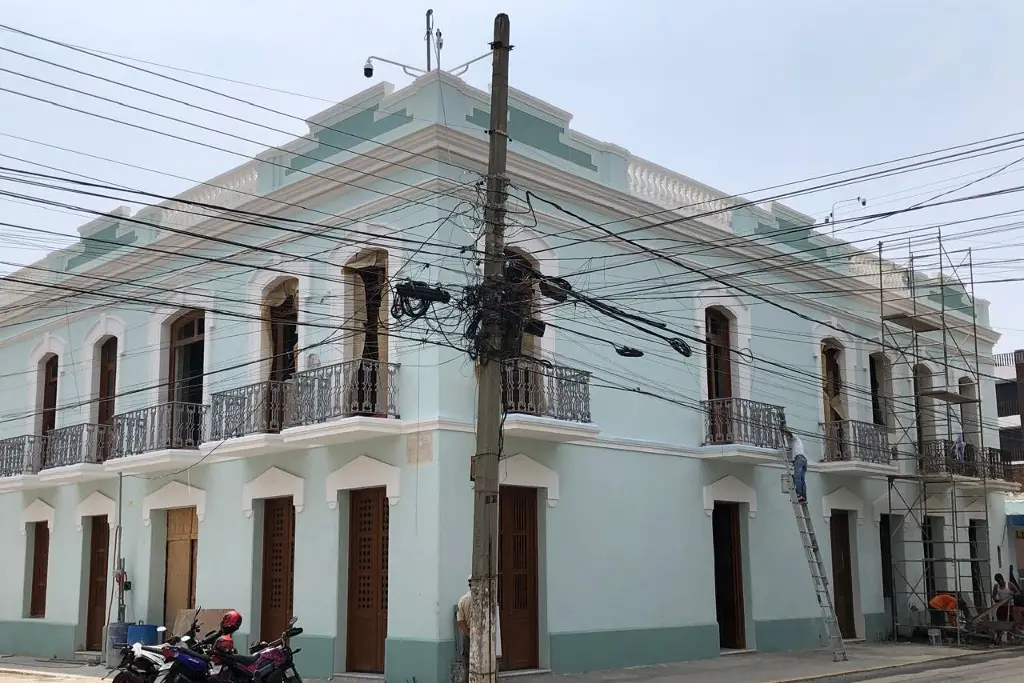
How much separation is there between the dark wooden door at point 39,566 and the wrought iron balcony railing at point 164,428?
4.98 metres

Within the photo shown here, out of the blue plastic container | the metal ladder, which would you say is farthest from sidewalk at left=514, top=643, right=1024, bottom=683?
the blue plastic container

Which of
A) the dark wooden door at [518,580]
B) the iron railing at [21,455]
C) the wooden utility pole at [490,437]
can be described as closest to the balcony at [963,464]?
the dark wooden door at [518,580]

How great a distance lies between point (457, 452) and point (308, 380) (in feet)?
8.60

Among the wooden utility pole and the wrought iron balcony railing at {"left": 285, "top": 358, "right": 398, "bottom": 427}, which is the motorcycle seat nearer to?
the wooden utility pole

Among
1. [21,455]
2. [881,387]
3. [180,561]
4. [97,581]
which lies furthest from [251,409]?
[881,387]

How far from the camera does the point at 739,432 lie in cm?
1975

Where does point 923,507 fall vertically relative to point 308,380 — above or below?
below

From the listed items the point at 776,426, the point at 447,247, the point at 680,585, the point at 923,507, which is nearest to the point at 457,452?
the point at 447,247

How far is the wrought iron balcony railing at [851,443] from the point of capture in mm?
22562

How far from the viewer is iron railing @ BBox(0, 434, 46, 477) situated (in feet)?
74.0

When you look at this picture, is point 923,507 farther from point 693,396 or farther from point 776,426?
point 693,396

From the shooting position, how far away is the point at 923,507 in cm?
2444

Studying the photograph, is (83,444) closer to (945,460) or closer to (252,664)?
(252,664)

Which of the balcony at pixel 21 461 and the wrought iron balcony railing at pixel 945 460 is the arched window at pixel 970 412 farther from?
the balcony at pixel 21 461
